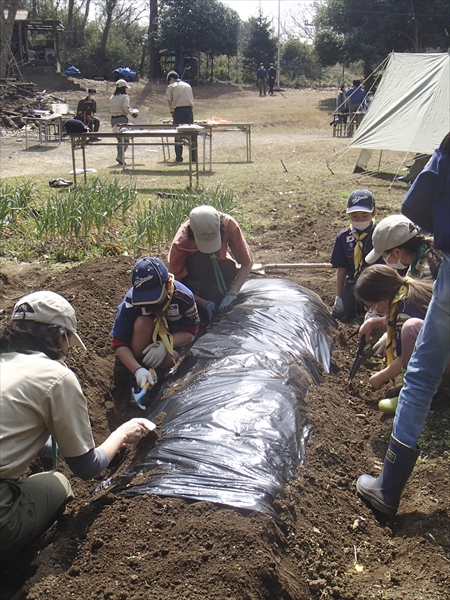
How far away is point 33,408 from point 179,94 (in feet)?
34.7

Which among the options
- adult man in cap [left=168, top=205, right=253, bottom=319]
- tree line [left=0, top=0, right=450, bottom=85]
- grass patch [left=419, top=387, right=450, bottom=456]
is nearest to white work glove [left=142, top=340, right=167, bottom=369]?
adult man in cap [left=168, top=205, right=253, bottom=319]

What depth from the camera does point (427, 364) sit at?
2.12 metres

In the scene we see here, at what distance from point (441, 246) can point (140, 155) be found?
12.4 metres

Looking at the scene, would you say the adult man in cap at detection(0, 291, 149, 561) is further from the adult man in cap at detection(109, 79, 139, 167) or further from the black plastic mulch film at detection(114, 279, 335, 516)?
the adult man in cap at detection(109, 79, 139, 167)

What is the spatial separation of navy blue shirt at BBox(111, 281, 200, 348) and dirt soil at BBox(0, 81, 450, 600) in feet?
2.74

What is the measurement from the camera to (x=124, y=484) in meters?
2.15

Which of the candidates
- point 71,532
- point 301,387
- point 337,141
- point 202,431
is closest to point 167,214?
point 301,387

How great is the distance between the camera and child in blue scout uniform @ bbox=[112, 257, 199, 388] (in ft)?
10.2

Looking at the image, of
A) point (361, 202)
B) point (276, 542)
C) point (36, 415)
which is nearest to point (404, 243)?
point (361, 202)

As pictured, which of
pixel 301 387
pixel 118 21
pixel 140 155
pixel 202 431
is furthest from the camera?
pixel 118 21

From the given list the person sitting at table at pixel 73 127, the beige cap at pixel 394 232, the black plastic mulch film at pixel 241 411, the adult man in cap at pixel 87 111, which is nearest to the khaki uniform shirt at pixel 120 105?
the adult man in cap at pixel 87 111

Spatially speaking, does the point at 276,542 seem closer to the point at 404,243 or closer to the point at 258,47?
the point at 404,243

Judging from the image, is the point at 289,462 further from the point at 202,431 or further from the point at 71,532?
the point at 71,532

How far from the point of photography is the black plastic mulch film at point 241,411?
2.06m
